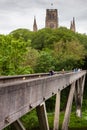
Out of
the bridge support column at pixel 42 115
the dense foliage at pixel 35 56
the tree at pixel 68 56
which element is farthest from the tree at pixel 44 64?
the bridge support column at pixel 42 115

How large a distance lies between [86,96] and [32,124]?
78.4 feet

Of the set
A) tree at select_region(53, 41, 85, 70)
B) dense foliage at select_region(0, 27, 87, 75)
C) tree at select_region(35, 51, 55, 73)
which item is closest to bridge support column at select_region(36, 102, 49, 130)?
dense foliage at select_region(0, 27, 87, 75)

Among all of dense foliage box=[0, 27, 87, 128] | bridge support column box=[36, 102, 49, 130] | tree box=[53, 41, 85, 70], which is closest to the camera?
bridge support column box=[36, 102, 49, 130]

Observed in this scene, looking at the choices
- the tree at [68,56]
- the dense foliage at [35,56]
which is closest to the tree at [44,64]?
the dense foliage at [35,56]

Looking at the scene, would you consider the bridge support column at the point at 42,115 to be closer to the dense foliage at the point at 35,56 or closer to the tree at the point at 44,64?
the dense foliage at the point at 35,56

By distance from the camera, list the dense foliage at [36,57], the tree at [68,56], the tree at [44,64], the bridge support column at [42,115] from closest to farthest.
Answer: the bridge support column at [42,115] → the dense foliage at [36,57] → the tree at [44,64] → the tree at [68,56]

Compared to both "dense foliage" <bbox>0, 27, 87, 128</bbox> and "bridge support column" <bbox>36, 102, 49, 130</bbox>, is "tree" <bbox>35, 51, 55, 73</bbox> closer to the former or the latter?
"dense foliage" <bbox>0, 27, 87, 128</bbox>

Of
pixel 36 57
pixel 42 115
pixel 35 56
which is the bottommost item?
pixel 42 115

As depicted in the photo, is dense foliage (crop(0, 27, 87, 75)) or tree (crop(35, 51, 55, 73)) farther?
tree (crop(35, 51, 55, 73))

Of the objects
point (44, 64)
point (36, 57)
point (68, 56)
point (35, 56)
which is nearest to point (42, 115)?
point (44, 64)

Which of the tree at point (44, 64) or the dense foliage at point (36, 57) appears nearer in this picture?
the dense foliage at point (36, 57)

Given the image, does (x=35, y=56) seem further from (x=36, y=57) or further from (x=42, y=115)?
(x=42, y=115)

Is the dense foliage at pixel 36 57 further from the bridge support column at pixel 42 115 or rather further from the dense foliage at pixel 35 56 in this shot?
the bridge support column at pixel 42 115

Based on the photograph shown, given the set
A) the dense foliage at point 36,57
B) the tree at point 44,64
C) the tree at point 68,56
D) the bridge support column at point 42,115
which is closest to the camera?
the bridge support column at point 42,115
